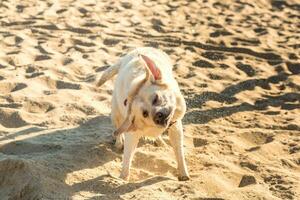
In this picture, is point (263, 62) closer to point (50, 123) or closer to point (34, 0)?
point (50, 123)

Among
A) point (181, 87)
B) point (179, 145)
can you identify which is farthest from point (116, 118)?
point (181, 87)

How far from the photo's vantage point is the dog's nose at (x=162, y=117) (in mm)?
3806

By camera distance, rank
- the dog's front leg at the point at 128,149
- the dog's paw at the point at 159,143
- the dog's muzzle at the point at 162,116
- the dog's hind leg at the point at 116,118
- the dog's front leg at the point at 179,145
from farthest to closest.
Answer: the dog's paw at the point at 159,143, the dog's hind leg at the point at 116,118, the dog's front leg at the point at 179,145, the dog's front leg at the point at 128,149, the dog's muzzle at the point at 162,116

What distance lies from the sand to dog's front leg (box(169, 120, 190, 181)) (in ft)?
0.39

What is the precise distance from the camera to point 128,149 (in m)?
4.55

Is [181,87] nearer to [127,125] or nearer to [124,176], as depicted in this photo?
[124,176]

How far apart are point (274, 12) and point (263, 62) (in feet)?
9.71

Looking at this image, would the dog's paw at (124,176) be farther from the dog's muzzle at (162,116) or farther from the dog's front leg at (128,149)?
the dog's muzzle at (162,116)

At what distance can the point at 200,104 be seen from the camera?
6.68m

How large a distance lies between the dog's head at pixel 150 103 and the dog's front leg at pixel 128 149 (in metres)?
0.46

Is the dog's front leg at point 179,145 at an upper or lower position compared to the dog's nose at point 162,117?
lower

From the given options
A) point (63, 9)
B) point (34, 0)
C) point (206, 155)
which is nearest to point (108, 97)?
point (206, 155)

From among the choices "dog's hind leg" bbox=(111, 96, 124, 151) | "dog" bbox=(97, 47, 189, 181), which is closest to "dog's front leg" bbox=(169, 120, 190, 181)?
"dog" bbox=(97, 47, 189, 181)

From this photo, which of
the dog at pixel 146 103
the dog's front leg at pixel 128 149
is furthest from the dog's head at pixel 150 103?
the dog's front leg at pixel 128 149
